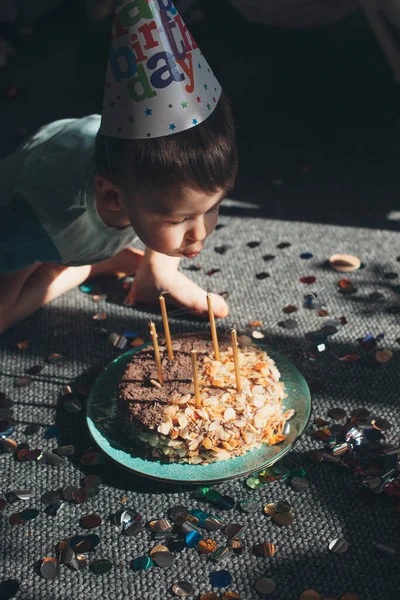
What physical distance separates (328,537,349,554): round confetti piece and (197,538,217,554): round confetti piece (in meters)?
0.17

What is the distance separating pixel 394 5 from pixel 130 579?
167 cm

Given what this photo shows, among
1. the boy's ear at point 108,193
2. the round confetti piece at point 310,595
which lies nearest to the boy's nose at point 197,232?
the boy's ear at point 108,193

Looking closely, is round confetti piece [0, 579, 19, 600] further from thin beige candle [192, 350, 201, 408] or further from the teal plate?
thin beige candle [192, 350, 201, 408]

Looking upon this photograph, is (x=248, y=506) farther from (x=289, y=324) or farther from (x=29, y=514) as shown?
(x=289, y=324)

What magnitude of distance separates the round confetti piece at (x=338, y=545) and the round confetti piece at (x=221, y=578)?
153mm

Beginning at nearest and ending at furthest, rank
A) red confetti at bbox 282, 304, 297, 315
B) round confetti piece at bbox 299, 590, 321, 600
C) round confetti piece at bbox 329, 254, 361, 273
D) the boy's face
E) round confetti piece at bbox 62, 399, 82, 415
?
round confetti piece at bbox 299, 590, 321, 600 → the boy's face → round confetti piece at bbox 62, 399, 82, 415 → red confetti at bbox 282, 304, 297, 315 → round confetti piece at bbox 329, 254, 361, 273

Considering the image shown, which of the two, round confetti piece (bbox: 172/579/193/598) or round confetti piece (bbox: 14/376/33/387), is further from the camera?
round confetti piece (bbox: 14/376/33/387)

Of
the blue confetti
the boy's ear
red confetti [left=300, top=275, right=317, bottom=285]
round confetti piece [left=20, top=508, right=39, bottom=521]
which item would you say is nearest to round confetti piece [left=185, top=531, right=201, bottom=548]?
the blue confetti

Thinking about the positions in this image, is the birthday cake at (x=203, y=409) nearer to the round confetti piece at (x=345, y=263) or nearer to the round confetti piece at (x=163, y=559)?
the round confetti piece at (x=163, y=559)

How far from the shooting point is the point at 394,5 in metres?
1.96

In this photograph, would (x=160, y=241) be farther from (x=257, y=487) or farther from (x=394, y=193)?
(x=394, y=193)

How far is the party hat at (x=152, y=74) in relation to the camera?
3.53ft

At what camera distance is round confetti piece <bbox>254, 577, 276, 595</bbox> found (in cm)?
96

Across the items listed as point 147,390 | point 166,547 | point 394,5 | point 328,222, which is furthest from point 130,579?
point 394,5
